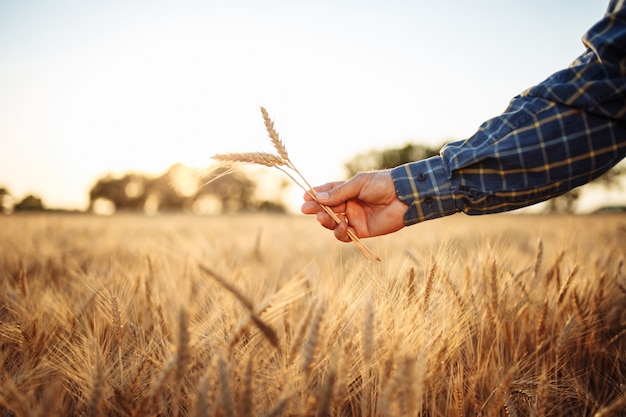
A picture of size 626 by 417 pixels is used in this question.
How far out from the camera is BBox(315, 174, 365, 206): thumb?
4.36 ft

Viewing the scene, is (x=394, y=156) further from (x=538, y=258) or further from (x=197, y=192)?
(x=538, y=258)

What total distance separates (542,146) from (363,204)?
27.6 inches

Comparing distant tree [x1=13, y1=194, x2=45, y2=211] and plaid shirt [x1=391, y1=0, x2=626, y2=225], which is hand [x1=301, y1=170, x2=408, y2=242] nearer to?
plaid shirt [x1=391, y1=0, x2=626, y2=225]

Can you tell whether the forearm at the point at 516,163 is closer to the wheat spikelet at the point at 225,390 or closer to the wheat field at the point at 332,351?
the wheat field at the point at 332,351

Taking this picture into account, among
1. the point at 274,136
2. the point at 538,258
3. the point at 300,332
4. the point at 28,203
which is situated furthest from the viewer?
the point at 28,203

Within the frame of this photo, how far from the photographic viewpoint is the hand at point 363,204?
1346mm

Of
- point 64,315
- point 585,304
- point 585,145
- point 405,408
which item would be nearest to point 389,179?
point 585,145

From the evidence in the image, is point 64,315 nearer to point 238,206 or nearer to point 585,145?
point 585,145

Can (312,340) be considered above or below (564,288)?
above

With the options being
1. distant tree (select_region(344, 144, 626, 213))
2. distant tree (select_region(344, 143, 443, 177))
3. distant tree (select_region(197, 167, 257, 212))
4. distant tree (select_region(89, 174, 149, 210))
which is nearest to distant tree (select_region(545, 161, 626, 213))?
distant tree (select_region(344, 144, 626, 213))

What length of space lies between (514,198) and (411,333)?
69cm

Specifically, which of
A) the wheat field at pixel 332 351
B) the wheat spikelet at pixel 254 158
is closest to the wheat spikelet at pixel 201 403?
the wheat field at pixel 332 351

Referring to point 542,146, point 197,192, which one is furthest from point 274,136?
point 197,192

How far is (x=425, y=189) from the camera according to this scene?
4.37 feet
